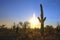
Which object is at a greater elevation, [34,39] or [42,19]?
[42,19]

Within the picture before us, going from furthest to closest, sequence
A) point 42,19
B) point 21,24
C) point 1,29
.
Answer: point 21,24 < point 1,29 < point 42,19

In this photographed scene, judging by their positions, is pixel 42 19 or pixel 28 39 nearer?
pixel 42 19

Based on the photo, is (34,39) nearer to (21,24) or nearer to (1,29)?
(1,29)

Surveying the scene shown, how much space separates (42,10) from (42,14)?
45 cm

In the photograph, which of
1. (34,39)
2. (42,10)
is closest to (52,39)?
(34,39)

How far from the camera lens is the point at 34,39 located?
1908cm

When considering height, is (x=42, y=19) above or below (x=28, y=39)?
above

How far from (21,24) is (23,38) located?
59.5 ft

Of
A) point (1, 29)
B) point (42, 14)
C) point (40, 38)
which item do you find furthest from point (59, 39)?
point (1, 29)

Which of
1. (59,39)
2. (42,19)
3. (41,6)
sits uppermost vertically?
(41,6)

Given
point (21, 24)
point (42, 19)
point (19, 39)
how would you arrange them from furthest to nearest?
point (21, 24) → point (19, 39) → point (42, 19)

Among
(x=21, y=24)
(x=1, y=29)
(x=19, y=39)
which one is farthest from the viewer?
(x=21, y=24)

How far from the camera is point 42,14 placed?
18.8m

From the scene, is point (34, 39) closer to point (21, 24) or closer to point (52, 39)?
point (52, 39)
